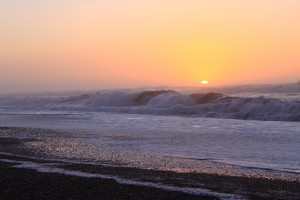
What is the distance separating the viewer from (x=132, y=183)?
29.3 ft

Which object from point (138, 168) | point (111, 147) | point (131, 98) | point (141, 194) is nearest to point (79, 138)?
point (111, 147)

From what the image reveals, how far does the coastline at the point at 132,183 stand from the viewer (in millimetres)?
7957

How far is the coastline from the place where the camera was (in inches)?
313

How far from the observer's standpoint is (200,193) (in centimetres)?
812

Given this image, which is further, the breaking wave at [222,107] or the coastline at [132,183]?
the breaking wave at [222,107]

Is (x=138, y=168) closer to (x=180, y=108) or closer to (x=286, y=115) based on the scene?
(x=286, y=115)

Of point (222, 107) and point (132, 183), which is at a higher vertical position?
point (222, 107)

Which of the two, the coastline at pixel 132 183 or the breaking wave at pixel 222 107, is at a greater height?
the breaking wave at pixel 222 107

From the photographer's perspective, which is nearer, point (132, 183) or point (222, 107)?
point (132, 183)

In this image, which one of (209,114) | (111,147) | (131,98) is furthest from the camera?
(131,98)

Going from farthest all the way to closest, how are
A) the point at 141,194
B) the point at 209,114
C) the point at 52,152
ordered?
the point at 209,114 → the point at 52,152 → the point at 141,194

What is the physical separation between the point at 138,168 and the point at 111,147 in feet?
13.5

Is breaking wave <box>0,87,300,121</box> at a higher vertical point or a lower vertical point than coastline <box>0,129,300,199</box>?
higher

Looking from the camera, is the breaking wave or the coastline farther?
the breaking wave
